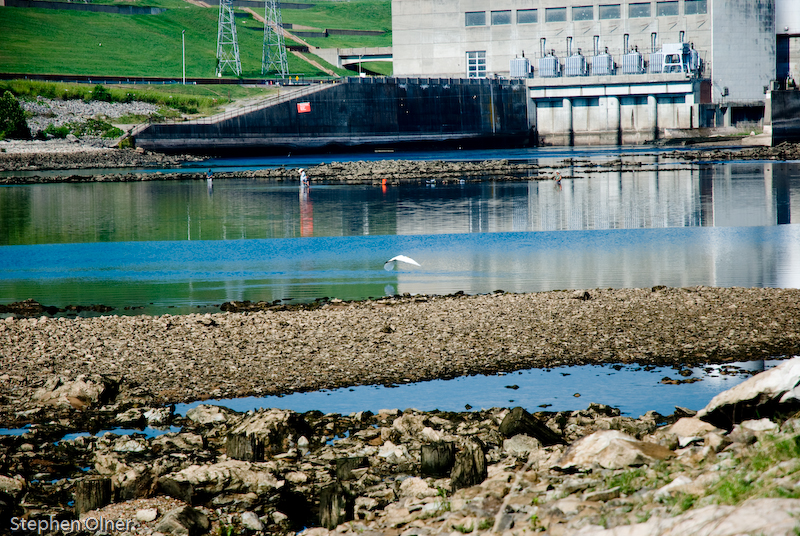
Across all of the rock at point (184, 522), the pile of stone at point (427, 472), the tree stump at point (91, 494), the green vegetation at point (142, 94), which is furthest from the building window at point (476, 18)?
the rock at point (184, 522)

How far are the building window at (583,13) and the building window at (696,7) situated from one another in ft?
33.8

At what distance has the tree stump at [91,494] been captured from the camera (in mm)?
8359

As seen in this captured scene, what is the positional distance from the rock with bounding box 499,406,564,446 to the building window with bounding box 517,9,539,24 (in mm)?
91647

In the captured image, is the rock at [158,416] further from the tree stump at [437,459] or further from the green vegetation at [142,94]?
the green vegetation at [142,94]

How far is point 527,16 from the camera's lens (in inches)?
3750

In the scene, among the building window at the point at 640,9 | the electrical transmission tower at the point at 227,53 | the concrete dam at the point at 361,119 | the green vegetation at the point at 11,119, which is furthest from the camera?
the electrical transmission tower at the point at 227,53

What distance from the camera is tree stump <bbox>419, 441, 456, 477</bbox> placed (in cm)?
894

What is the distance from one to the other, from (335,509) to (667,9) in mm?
93800

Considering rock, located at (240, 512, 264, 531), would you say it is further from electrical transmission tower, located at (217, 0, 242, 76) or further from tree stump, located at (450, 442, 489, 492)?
electrical transmission tower, located at (217, 0, 242, 76)

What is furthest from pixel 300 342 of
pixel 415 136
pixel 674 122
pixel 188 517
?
pixel 674 122

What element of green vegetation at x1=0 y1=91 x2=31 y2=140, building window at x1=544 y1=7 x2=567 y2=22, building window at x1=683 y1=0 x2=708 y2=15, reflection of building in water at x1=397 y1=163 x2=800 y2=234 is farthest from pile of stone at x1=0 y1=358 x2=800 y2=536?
building window at x1=544 y1=7 x2=567 y2=22

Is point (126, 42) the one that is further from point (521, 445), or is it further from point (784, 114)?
point (521, 445)

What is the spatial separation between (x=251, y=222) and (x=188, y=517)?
102ft

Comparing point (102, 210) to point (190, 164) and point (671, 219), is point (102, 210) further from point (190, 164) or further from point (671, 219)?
point (190, 164)
